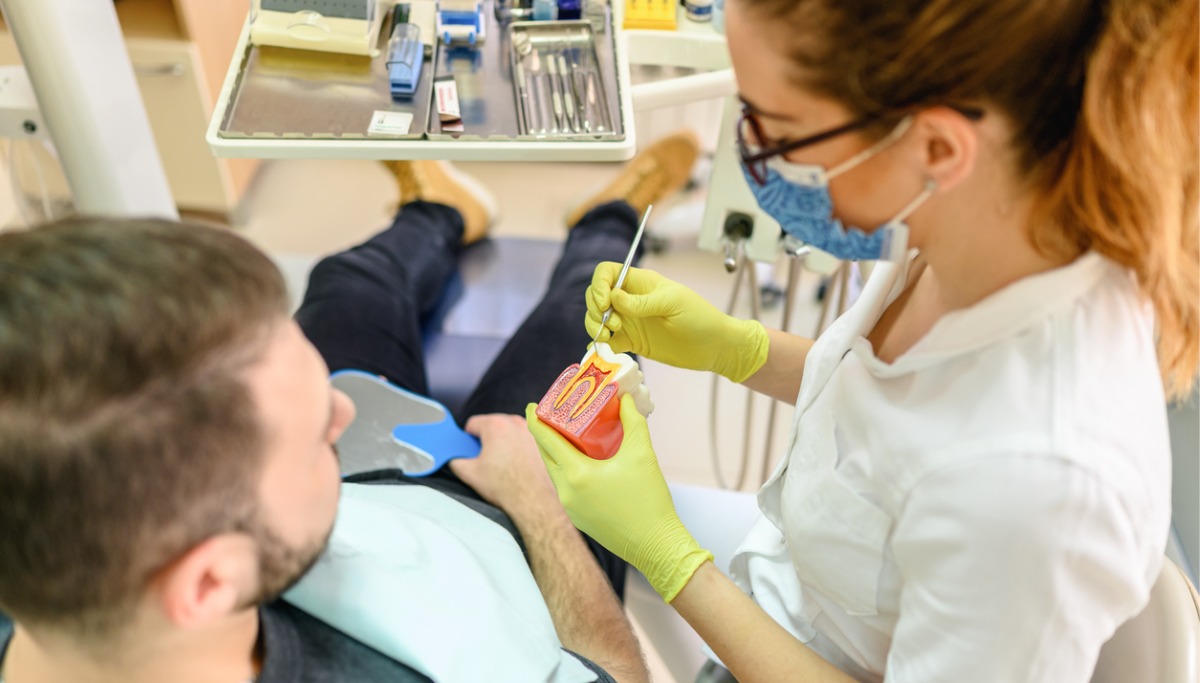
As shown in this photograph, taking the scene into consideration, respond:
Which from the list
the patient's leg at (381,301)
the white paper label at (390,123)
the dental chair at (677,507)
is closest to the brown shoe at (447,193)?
the dental chair at (677,507)

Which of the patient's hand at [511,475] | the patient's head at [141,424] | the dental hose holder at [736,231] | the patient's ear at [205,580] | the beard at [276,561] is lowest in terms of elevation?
the patient's hand at [511,475]

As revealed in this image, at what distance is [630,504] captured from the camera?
1070 millimetres

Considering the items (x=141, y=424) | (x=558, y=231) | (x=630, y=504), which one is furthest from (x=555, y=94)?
(x=558, y=231)

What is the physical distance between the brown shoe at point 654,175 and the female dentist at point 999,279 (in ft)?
3.99

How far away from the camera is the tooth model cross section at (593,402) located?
1.08 metres

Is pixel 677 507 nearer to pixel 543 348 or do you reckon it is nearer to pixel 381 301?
pixel 543 348

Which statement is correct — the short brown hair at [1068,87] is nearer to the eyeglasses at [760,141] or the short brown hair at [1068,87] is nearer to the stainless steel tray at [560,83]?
the eyeglasses at [760,141]

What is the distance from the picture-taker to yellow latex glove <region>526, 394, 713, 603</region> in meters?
1.04

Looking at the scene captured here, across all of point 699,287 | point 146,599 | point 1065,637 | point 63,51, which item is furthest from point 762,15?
point 699,287

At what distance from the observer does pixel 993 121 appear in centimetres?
70

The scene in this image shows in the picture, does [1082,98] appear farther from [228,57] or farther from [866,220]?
[228,57]

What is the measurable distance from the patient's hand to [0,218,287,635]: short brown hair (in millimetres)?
632

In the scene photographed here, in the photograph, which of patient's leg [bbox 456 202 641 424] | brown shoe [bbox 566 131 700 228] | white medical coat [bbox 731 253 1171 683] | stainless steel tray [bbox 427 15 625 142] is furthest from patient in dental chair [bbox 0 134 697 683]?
brown shoe [bbox 566 131 700 228]

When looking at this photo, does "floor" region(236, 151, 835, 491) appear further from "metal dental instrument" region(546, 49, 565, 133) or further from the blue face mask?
the blue face mask
